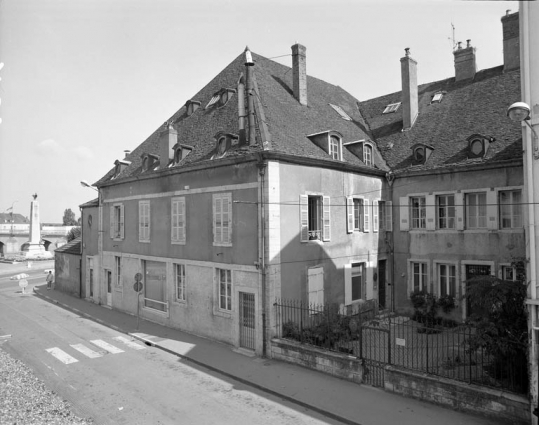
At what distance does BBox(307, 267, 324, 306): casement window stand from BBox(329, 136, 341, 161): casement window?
4.56 metres

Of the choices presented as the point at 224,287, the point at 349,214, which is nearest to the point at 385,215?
the point at 349,214

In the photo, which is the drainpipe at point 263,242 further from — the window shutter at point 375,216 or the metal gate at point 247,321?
the window shutter at point 375,216

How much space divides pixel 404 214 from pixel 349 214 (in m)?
3.23

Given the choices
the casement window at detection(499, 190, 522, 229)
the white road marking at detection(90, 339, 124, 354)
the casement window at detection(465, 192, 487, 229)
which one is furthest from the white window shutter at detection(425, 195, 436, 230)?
Result: the white road marking at detection(90, 339, 124, 354)

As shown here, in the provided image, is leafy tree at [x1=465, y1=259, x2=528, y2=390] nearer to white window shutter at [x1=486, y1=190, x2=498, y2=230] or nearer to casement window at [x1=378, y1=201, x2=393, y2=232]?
white window shutter at [x1=486, y1=190, x2=498, y2=230]

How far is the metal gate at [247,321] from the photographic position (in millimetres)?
14195

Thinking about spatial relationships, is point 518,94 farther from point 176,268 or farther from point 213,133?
point 176,268

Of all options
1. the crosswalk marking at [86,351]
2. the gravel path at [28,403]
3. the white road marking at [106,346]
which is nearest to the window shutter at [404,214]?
the white road marking at [106,346]

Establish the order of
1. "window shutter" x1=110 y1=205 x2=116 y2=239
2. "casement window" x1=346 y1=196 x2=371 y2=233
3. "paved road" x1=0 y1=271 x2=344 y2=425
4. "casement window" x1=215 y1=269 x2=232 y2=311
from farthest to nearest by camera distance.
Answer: "window shutter" x1=110 y1=205 x2=116 y2=239 → "casement window" x1=346 y1=196 x2=371 y2=233 → "casement window" x1=215 y1=269 x2=232 y2=311 → "paved road" x1=0 y1=271 x2=344 y2=425

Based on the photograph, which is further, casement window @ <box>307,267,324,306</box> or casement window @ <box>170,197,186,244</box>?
casement window @ <box>170,197,186,244</box>

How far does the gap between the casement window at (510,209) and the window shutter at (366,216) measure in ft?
16.6

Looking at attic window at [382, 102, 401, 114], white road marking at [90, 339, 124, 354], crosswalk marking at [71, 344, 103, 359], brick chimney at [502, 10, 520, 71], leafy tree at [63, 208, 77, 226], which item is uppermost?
brick chimney at [502, 10, 520, 71]

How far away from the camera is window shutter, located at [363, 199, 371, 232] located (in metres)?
18.0

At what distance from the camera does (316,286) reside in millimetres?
15148
